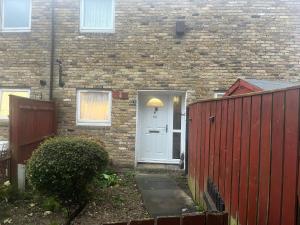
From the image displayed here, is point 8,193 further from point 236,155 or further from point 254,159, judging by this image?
point 254,159

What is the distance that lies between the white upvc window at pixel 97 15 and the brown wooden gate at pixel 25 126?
2557mm

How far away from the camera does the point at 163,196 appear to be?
24.9 feet

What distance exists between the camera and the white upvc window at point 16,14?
37.3 feet

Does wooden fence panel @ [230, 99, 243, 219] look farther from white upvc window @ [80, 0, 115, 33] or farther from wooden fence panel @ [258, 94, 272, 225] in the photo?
white upvc window @ [80, 0, 115, 33]

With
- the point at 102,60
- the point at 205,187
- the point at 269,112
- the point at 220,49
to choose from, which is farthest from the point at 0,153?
the point at 220,49

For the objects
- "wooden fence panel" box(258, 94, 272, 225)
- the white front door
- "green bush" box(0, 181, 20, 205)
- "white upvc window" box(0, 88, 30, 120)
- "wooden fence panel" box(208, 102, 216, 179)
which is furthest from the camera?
the white front door

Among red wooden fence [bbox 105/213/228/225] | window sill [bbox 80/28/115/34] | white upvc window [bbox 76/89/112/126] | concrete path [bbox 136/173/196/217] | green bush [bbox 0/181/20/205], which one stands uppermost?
window sill [bbox 80/28/115/34]

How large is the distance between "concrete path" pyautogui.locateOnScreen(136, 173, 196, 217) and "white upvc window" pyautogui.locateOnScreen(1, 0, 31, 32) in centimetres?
570

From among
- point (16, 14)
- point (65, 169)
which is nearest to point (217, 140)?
point (65, 169)

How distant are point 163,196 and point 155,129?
407 cm

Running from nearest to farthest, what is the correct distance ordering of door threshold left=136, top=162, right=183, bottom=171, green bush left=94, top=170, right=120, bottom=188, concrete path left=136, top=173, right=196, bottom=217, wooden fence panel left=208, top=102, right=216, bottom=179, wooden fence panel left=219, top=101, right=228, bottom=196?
wooden fence panel left=219, top=101, right=228, bottom=196 < wooden fence panel left=208, top=102, right=216, bottom=179 < concrete path left=136, top=173, right=196, bottom=217 < green bush left=94, top=170, right=120, bottom=188 < door threshold left=136, top=162, right=183, bottom=171

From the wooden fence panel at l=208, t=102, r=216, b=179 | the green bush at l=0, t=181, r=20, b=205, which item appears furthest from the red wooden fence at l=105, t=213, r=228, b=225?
the green bush at l=0, t=181, r=20, b=205

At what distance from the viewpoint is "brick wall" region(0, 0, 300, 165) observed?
1073 centimetres

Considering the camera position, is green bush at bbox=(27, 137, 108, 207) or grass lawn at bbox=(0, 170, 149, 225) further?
green bush at bbox=(27, 137, 108, 207)
